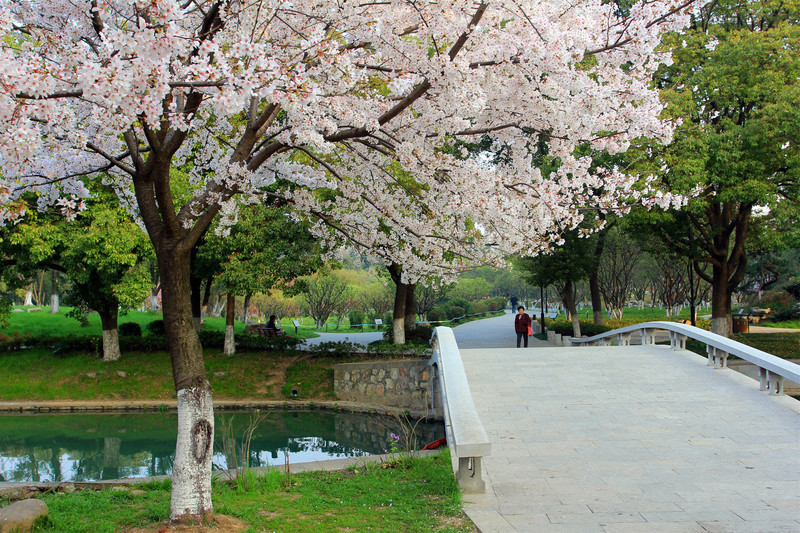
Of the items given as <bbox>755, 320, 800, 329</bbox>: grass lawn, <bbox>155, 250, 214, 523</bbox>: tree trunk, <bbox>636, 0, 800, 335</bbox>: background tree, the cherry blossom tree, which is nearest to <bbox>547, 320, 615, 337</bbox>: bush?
<bbox>636, 0, 800, 335</bbox>: background tree

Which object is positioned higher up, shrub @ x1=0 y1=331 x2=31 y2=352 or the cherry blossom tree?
the cherry blossom tree

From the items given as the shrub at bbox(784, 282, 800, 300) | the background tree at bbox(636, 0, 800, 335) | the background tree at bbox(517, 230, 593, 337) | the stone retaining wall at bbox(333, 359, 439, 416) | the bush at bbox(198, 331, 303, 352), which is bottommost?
the stone retaining wall at bbox(333, 359, 439, 416)

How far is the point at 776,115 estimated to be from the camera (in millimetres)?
15758

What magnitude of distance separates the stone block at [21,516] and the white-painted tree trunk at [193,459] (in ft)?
3.96

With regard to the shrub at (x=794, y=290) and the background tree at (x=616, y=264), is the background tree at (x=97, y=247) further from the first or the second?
the shrub at (x=794, y=290)

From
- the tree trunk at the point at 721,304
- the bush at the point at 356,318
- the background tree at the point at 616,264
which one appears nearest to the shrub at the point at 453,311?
the bush at the point at 356,318

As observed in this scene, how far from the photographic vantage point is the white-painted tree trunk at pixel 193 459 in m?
5.58

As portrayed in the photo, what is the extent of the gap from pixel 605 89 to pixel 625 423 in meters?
4.52

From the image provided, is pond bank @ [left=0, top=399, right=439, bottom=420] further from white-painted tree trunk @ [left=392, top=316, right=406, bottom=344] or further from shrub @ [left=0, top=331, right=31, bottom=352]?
shrub @ [left=0, top=331, right=31, bottom=352]

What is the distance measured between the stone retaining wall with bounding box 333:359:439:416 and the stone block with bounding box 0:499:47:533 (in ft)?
38.7

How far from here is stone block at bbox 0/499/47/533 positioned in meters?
5.33

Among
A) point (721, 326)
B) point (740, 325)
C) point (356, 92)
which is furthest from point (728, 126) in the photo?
point (356, 92)

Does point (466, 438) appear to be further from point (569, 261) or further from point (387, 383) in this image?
point (569, 261)

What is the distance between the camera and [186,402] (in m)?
5.73
